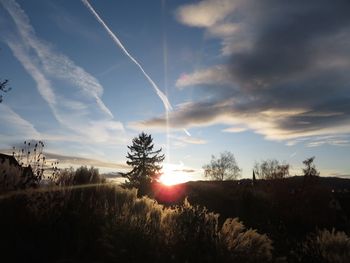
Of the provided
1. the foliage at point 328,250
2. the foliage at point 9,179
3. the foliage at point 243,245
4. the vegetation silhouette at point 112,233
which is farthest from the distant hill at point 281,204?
the foliage at point 9,179

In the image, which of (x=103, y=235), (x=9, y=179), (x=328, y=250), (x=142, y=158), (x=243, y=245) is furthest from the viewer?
(x=142, y=158)

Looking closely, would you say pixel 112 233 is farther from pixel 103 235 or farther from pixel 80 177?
pixel 80 177

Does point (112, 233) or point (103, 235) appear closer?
point (112, 233)

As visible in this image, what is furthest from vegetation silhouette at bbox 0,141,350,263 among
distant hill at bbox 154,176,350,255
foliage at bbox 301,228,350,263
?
distant hill at bbox 154,176,350,255

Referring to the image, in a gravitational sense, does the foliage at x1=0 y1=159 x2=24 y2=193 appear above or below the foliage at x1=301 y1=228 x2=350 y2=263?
above

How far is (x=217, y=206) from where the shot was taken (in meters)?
32.6

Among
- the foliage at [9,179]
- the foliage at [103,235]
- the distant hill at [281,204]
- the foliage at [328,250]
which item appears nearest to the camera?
the foliage at [103,235]

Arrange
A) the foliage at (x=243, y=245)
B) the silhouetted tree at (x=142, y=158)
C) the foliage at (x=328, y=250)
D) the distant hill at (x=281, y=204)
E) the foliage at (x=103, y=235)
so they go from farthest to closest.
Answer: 1. the silhouetted tree at (x=142, y=158)
2. the distant hill at (x=281, y=204)
3. the foliage at (x=328, y=250)
4. the foliage at (x=243, y=245)
5. the foliage at (x=103, y=235)

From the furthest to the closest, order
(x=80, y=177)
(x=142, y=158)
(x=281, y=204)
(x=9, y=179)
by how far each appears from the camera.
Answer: (x=142, y=158), (x=281, y=204), (x=80, y=177), (x=9, y=179)

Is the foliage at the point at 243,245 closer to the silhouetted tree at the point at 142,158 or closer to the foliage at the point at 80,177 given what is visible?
the foliage at the point at 80,177

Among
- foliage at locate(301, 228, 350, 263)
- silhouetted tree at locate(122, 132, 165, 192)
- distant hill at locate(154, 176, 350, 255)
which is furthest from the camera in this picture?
silhouetted tree at locate(122, 132, 165, 192)

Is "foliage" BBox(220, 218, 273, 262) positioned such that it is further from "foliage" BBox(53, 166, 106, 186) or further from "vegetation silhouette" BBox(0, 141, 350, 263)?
"foliage" BBox(53, 166, 106, 186)

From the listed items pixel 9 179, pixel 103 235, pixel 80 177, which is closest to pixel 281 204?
pixel 80 177

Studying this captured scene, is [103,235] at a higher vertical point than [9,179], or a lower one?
lower
